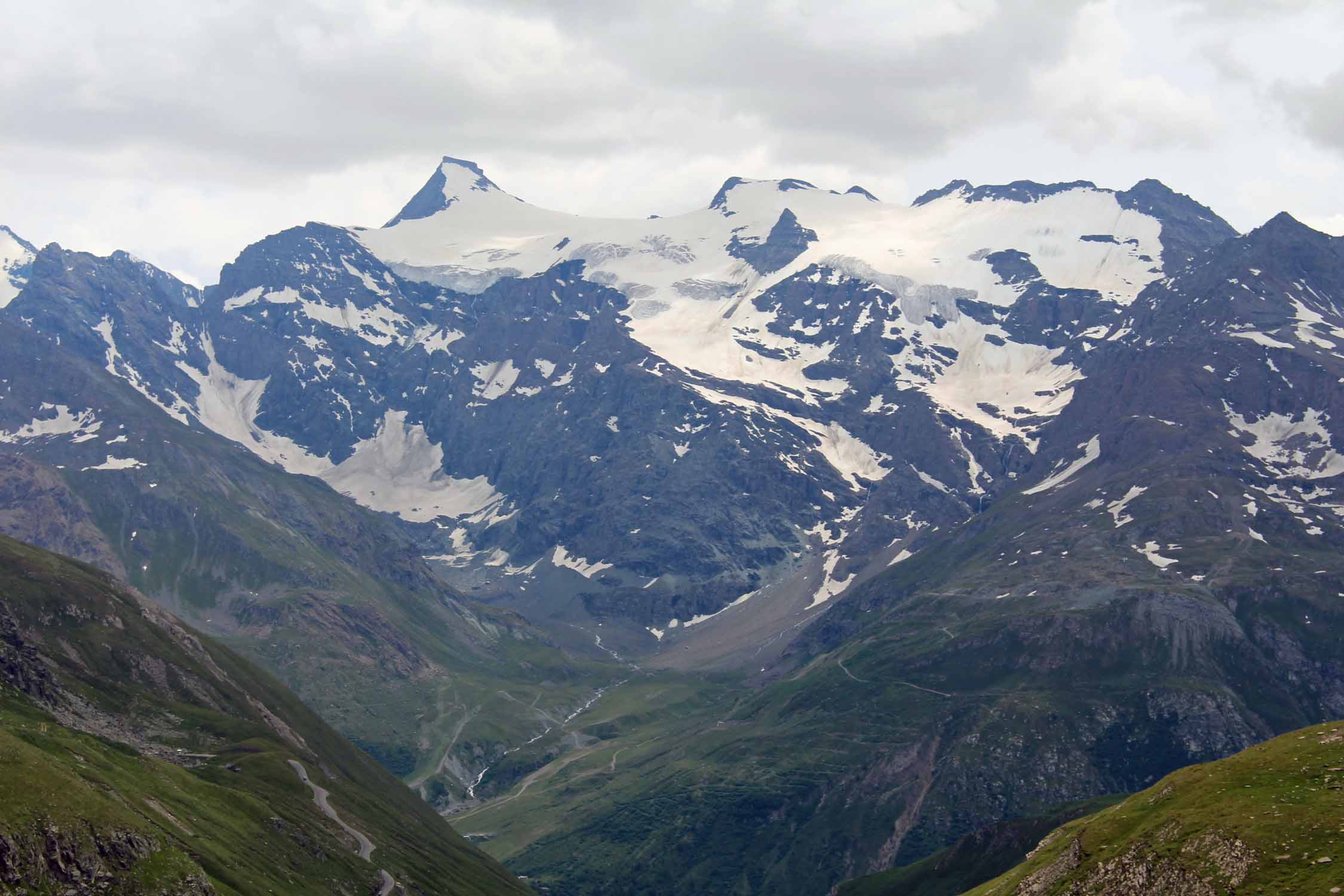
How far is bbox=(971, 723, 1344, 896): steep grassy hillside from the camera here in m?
120

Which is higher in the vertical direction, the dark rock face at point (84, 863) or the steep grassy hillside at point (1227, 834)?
the steep grassy hillside at point (1227, 834)

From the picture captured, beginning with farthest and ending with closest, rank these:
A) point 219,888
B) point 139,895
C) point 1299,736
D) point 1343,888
A: point 219,888 → point 139,895 → point 1299,736 → point 1343,888

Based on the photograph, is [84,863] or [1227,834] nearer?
[1227,834]

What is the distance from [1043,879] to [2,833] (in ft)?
365

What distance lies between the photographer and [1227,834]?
128 metres

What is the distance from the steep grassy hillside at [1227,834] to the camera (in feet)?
394

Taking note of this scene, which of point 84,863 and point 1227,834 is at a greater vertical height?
point 1227,834

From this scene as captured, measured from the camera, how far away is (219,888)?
187875 millimetres

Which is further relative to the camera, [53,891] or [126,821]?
[126,821]

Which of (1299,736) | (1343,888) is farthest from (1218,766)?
(1343,888)

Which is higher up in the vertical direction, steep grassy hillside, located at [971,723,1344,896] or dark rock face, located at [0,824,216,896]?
steep grassy hillside, located at [971,723,1344,896]

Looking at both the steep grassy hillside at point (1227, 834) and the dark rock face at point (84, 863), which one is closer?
the steep grassy hillside at point (1227, 834)

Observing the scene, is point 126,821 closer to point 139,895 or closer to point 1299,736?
point 139,895

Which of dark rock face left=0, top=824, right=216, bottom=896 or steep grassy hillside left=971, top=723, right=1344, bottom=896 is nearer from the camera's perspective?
steep grassy hillside left=971, top=723, right=1344, bottom=896
